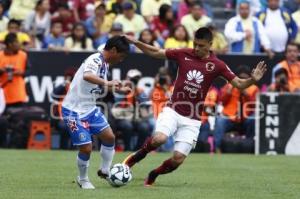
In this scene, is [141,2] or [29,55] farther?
[141,2]

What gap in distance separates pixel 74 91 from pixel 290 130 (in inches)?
319

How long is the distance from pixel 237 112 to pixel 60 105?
3.61m

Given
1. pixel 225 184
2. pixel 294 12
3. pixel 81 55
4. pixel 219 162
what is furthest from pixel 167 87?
pixel 225 184

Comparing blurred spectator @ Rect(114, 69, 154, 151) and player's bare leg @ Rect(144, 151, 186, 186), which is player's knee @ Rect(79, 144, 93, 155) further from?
blurred spectator @ Rect(114, 69, 154, 151)

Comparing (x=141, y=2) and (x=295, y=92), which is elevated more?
(x=141, y=2)

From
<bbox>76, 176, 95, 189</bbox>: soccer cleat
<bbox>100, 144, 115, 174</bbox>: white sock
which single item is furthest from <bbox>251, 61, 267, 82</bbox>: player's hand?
<bbox>76, 176, 95, 189</bbox>: soccer cleat

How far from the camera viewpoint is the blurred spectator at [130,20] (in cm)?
2222

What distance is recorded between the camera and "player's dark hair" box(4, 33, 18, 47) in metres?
19.3

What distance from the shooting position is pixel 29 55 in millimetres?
20641

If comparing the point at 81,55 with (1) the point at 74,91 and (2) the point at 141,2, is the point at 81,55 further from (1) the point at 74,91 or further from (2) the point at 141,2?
(1) the point at 74,91

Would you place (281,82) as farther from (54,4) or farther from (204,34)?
(204,34)

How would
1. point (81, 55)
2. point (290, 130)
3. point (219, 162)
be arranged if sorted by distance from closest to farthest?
1. point (219, 162)
2. point (290, 130)
3. point (81, 55)

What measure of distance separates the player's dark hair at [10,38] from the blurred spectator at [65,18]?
297 centimetres

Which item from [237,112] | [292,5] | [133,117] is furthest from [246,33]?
[292,5]
